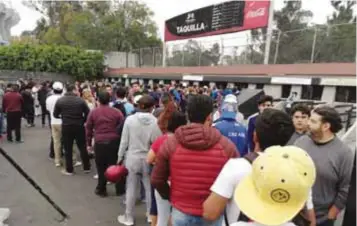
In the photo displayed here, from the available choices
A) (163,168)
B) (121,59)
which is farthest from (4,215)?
(121,59)

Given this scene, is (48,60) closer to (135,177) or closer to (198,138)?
(135,177)

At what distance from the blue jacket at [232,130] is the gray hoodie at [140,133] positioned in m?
1.00

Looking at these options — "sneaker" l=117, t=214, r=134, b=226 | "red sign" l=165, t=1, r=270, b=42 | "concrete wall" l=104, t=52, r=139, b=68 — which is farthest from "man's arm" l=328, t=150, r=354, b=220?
"concrete wall" l=104, t=52, r=139, b=68

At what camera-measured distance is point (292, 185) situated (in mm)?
1585

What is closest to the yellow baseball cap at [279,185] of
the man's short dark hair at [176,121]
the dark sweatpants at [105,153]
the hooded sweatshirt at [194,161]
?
the hooded sweatshirt at [194,161]

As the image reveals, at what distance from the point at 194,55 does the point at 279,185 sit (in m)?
21.9

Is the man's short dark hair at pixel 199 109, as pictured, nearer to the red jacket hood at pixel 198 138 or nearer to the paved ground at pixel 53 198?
the red jacket hood at pixel 198 138

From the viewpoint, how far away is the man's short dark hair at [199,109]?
9.23 ft

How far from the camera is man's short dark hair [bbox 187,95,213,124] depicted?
281 cm

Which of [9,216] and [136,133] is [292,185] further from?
[9,216]

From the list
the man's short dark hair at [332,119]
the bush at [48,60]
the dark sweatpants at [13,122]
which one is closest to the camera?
the man's short dark hair at [332,119]

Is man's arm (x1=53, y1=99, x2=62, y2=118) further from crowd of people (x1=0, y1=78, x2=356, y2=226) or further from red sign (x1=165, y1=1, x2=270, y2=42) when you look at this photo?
red sign (x1=165, y1=1, x2=270, y2=42)

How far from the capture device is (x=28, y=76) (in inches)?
1135

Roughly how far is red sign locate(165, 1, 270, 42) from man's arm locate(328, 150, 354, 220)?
58.9 feet
